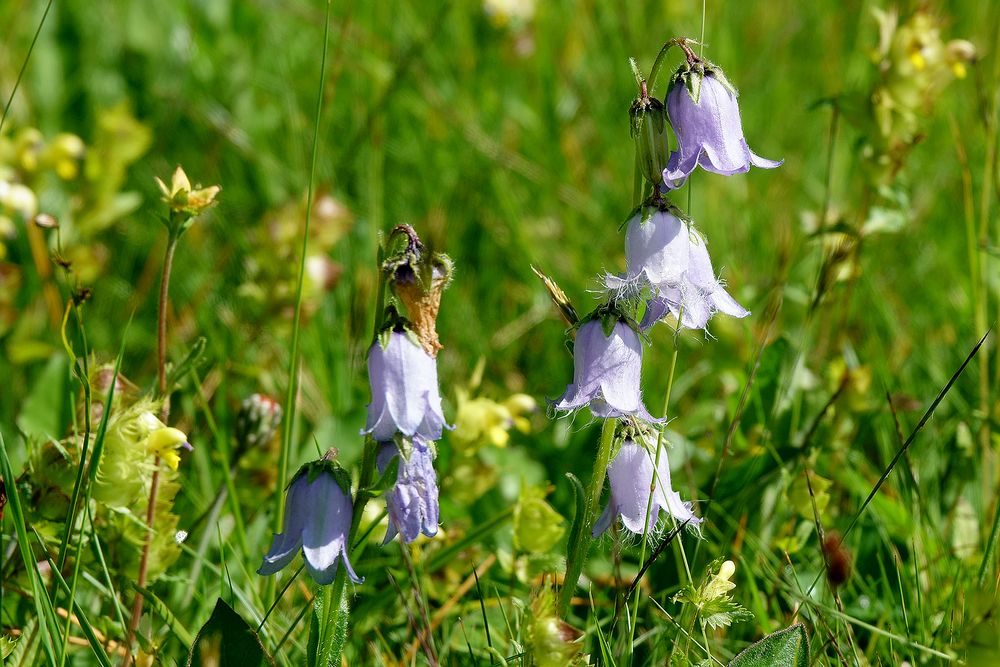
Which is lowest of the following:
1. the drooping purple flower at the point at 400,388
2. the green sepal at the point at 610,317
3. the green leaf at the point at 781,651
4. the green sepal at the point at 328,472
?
the green leaf at the point at 781,651

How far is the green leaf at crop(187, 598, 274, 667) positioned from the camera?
147 centimetres

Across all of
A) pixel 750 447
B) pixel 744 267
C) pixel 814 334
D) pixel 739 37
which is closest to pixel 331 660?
pixel 750 447

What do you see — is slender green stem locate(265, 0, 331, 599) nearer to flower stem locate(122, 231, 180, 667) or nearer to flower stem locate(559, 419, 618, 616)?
flower stem locate(122, 231, 180, 667)

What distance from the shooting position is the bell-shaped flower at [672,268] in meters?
1.48

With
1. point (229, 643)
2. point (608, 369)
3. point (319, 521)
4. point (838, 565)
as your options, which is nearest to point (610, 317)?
point (608, 369)

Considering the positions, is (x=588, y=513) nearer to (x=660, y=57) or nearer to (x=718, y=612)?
(x=718, y=612)

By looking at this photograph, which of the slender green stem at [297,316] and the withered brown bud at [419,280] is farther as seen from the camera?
the slender green stem at [297,316]

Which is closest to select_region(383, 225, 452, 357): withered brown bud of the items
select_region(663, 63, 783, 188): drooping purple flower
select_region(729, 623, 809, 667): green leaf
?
select_region(663, 63, 783, 188): drooping purple flower

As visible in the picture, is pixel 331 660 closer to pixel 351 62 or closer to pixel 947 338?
pixel 947 338

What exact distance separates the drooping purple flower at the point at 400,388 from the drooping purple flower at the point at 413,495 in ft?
0.15

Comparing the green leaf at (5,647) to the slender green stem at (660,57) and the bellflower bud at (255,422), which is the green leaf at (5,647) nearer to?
the bellflower bud at (255,422)

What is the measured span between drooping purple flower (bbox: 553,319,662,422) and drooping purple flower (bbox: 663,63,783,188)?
0.24 metres

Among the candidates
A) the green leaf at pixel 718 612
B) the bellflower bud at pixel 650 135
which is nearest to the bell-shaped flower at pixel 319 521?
the green leaf at pixel 718 612

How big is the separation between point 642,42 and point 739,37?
50cm
